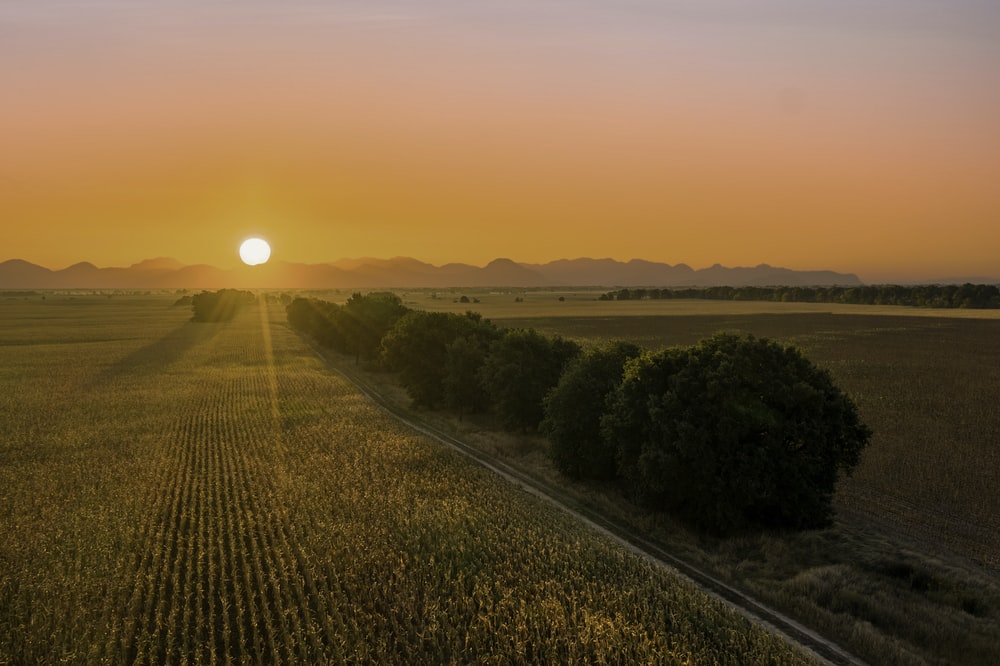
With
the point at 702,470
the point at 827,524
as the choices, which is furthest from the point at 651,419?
the point at 827,524

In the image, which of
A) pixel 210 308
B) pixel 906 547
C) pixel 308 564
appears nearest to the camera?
pixel 308 564

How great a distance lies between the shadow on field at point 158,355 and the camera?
230ft

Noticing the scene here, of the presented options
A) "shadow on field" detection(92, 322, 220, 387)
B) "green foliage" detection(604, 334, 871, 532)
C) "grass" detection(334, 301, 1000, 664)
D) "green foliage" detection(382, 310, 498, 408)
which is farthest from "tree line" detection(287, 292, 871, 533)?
"shadow on field" detection(92, 322, 220, 387)

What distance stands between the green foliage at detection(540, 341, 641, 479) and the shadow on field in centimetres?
5042

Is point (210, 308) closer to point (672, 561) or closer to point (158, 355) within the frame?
point (158, 355)

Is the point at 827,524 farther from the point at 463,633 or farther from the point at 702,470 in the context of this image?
the point at 463,633

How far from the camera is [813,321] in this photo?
122 meters

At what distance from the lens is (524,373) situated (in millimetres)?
41375

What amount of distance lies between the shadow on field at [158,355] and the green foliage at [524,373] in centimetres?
4239

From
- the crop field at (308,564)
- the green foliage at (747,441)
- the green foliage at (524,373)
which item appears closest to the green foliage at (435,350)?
the green foliage at (524,373)

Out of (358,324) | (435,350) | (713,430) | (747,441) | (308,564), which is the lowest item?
(308,564)

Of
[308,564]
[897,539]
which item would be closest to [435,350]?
[308,564]

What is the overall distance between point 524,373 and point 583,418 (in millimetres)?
10511

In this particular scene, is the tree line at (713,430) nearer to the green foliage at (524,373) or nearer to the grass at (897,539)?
the grass at (897,539)
